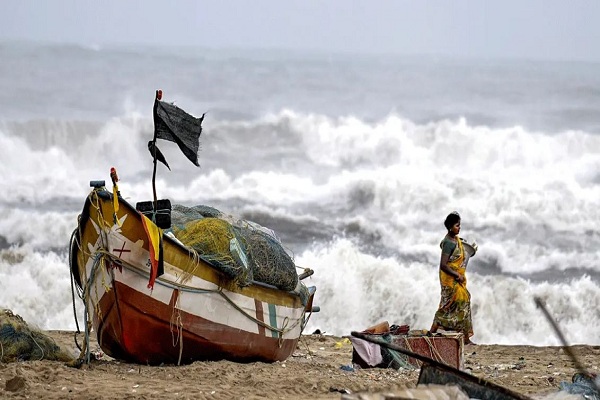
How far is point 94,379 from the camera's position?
25.6ft

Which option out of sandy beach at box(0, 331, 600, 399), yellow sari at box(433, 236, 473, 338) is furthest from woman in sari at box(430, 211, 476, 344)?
sandy beach at box(0, 331, 600, 399)

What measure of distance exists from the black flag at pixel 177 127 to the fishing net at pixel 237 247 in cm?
56

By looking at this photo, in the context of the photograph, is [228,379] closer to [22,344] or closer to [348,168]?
[22,344]

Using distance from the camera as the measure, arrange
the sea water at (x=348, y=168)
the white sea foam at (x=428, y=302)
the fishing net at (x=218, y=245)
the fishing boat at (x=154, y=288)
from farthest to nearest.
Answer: the sea water at (x=348, y=168), the white sea foam at (x=428, y=302), the fishing net at (x=218, y=245), the fishing boat at (x=154, y=288)

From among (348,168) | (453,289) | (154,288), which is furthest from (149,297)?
(348,168)

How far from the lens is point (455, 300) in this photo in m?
9.99

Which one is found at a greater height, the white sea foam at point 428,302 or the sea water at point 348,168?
the sea water at point 348,168

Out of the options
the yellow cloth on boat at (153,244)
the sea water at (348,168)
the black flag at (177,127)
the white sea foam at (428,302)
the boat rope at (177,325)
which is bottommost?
the boat rope at (177,325)

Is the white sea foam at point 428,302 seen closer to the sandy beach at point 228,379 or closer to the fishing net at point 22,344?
the sandy beach at point 228,379

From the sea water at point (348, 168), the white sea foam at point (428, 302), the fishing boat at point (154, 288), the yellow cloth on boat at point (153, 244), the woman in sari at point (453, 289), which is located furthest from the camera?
the sea water at point (348, 168)

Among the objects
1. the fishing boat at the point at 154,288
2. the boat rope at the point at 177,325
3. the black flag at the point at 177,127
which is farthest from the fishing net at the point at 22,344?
the black flag at the point at 177,127

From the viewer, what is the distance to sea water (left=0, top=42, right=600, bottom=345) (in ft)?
51.8

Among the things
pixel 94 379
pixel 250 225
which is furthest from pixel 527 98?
pixel 94 379

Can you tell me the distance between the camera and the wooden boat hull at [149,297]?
8203 mm
